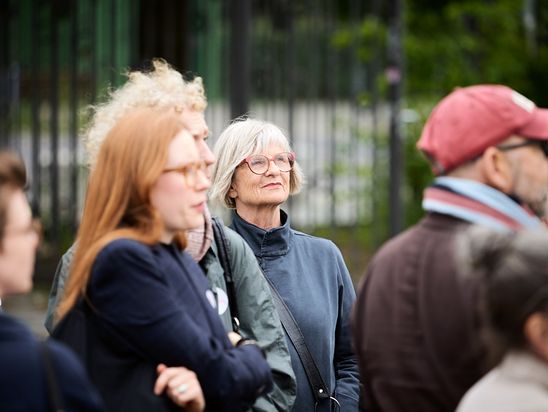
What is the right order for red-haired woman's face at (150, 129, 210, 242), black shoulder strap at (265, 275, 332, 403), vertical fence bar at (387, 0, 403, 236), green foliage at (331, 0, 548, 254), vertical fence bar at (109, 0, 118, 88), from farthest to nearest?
green foliage at (331, 0, 548, 254) < vertical fence bar at (387, 0, 403, 236) < vertical fence bar at (109, 0, 118, 88) < black shoulder strap at (265, 275, 332, 403) < red-haired woman's face at (150, 129, 210, 242)

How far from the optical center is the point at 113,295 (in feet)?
11.4

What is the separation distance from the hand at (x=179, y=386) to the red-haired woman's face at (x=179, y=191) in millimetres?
355

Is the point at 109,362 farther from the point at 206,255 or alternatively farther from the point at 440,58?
the point at 440,58

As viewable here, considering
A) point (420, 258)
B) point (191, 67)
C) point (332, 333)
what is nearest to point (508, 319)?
point (420, 258)

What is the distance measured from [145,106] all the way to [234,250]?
0.65m

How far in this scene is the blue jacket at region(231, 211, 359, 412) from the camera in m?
4.69

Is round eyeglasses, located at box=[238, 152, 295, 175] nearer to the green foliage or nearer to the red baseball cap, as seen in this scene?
the red baseball cap

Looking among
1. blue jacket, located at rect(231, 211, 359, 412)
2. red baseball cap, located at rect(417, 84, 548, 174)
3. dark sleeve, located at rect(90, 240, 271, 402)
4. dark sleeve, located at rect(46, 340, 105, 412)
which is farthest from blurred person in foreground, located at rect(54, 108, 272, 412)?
blue jacket, located at rect(231, 211, 359, 412)

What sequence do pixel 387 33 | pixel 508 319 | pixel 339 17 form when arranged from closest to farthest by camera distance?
pixel 508 319 < pixel 387 33 < pixel 339 17

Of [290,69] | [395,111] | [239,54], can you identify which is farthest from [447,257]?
[395,111]

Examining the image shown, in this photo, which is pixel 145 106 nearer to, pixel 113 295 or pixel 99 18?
pixel 113 295

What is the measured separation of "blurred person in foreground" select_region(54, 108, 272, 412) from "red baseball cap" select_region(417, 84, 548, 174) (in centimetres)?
64

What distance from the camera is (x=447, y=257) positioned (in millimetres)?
3264

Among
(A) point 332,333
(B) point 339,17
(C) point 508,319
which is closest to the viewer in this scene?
(C) point 508,319
